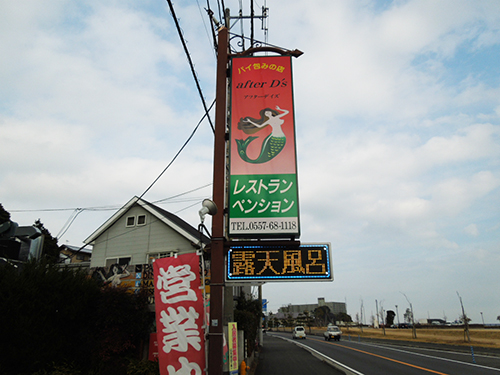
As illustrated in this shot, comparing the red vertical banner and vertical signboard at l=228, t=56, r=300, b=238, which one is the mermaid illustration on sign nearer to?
vertical signboard at l=228, t=56, r=300, b=238

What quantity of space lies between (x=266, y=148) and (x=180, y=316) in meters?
4.72

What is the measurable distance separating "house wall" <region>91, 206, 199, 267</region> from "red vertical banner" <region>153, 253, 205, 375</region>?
1213 centimetres

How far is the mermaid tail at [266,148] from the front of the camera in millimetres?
8914

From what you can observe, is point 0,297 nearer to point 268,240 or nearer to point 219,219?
point 219,219

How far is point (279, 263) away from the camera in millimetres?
7824

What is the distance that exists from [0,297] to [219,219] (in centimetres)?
701

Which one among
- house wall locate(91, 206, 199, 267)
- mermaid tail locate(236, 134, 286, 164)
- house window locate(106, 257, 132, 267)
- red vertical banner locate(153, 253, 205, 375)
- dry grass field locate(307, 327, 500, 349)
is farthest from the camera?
dry grass field locate(307, 327, 500, 349)

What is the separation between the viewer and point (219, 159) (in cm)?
877

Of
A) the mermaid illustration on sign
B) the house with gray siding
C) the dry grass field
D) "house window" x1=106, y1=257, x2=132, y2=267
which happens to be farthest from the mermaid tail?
the dry grass field

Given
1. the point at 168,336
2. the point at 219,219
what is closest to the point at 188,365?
the point at 168,336

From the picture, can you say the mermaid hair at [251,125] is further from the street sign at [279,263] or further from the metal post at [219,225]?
the street sign at [279,263]

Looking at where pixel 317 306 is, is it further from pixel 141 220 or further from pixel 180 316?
pixel 180 316

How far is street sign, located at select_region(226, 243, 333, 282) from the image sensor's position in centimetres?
770

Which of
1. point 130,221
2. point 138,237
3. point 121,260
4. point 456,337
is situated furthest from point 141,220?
point 456,337
